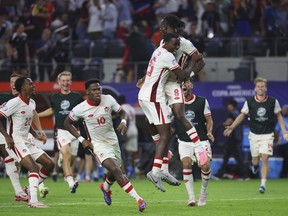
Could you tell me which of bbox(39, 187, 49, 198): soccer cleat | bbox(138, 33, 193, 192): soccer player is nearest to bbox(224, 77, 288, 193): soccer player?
bbox(39, 187, 49, 198): soccer cleat

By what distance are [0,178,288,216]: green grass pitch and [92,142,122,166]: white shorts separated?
2.96 ft

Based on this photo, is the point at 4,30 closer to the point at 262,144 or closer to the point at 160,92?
the point at 262,144

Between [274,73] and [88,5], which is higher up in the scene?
[88,5]

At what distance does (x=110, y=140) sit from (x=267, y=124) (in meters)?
6.09

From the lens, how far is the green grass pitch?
1702 cm

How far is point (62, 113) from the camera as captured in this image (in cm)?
2442

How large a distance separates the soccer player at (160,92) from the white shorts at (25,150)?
8.16 ft

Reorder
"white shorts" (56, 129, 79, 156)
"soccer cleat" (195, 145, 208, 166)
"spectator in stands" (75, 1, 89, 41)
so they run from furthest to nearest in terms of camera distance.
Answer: "spectator in stands" (75, 1, 89, 41) < "white shorts" (56, 129, 79, 156) < "soccer cleat" (195, 145, 208, 166)

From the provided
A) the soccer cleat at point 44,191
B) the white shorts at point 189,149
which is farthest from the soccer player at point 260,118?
the soccer cleat at point 44,191

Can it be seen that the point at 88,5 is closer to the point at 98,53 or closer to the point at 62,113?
the point at 98,53

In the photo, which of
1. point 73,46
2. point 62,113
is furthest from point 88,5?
point 62,113

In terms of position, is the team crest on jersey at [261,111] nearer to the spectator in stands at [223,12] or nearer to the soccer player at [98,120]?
the soccer player at [98,120]

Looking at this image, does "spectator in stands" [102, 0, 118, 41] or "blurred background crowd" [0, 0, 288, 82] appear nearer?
"blurred background crowd" [0, 0, 288, 82]

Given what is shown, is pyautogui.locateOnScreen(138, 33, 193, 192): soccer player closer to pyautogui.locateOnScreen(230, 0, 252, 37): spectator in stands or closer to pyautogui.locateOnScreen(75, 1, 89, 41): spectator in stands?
pyautogui.locateOnScreen(230, 0, 252, 37): spectator in stands
